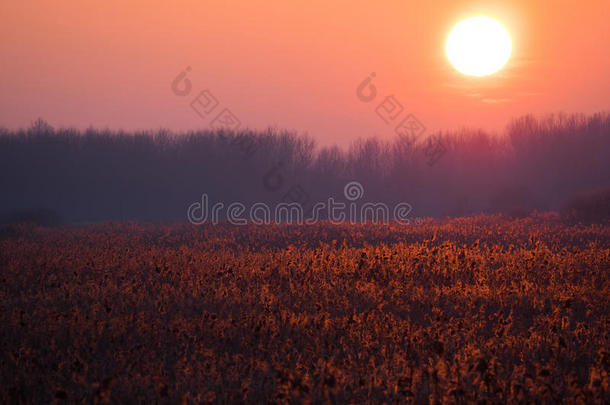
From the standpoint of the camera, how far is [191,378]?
5.97 metres

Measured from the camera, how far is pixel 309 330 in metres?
7.34

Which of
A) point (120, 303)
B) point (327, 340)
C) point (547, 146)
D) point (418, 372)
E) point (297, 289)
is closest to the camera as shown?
point (418, 372)

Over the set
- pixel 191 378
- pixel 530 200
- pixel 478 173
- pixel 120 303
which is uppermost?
pixel 478 173

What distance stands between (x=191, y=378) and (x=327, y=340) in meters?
1.76

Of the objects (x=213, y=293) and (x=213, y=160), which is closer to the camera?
(x=213, y=293)

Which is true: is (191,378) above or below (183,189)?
below

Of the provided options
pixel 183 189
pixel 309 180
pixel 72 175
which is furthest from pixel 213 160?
pixel 72 175

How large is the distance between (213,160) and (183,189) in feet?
17.0

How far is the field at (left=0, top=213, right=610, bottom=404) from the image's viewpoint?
5.46 m

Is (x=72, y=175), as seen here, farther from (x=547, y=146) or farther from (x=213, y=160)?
(x=547, y=146)

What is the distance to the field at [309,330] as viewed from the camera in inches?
215

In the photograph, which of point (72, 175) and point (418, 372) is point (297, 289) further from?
point (72, 175)

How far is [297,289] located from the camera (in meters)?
9.88

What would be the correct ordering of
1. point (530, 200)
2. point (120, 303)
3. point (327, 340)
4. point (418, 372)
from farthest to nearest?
1. point (530, 200)
2. point (120, 303)
3. point (327, 340)
4. point (418, 372)
